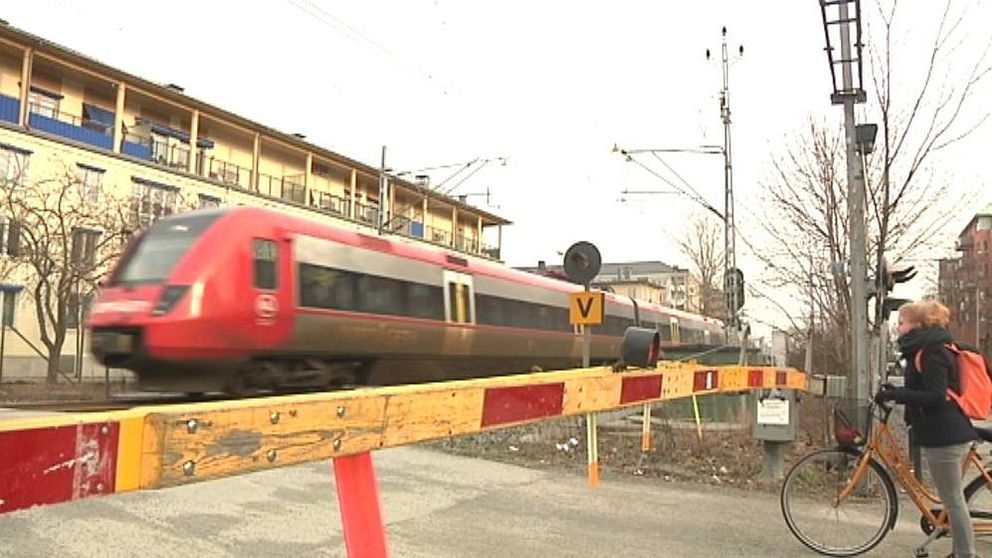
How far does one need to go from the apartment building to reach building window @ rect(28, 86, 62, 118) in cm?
5

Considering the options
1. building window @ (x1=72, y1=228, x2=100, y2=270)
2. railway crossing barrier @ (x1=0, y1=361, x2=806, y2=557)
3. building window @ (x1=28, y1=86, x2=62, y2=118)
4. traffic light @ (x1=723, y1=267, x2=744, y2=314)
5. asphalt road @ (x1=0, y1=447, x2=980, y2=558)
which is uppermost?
building window @ (x1=28, y1=86, x2=62, y2=118)

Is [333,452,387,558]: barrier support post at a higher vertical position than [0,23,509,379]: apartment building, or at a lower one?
lower

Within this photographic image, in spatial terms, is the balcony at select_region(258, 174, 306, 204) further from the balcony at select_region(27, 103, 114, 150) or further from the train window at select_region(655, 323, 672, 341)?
the train window at select_region(655, 323, 672, 341)

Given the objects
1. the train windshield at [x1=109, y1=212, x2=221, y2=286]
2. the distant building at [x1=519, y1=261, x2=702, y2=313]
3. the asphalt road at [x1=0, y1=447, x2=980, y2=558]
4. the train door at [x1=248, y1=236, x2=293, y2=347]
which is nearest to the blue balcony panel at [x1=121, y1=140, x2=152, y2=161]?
the distant building at [x1=519, y1=261, x2=702, y2=313]

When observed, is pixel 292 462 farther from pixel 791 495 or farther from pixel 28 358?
pixel 28 358

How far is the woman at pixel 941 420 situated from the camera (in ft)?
16.9

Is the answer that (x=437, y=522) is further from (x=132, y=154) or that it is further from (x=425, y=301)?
(x=132, y=154)

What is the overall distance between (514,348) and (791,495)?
40.0ft

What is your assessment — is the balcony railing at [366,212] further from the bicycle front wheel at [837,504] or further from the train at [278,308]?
the bicycle front wheel at [837,504]

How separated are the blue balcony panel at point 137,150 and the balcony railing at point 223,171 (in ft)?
10.4

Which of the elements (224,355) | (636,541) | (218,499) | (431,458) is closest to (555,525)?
(636,541)

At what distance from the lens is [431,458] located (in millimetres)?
9297

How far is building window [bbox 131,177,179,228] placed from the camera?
3284 centimetres

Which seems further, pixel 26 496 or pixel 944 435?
pixel 944 435
